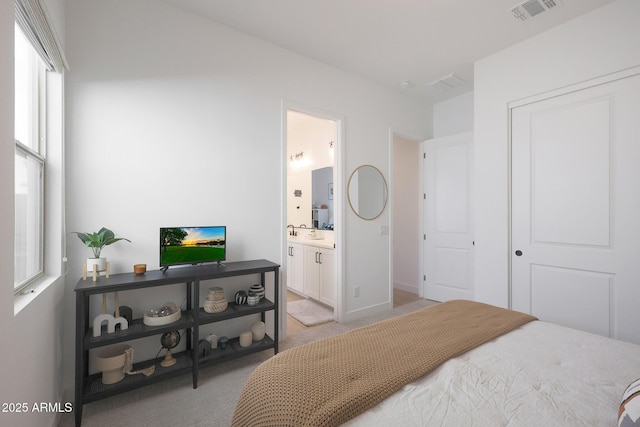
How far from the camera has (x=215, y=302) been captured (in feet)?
7.12

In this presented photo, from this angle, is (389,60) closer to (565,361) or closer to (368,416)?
(565,361)

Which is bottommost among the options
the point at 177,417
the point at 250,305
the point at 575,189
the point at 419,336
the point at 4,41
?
the point at 177,417

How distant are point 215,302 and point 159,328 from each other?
15.6 inches

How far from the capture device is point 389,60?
10.1ft

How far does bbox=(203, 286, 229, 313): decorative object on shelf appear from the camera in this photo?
2160 millimetres

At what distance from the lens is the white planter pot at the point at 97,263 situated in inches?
72.1

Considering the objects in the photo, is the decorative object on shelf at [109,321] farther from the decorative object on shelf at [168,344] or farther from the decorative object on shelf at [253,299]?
the decorative object on shelf at [253,299]

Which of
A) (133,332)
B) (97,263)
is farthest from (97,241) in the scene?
(133,332)

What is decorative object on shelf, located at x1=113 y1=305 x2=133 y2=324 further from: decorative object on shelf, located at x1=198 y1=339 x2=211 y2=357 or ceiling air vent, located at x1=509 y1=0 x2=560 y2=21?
ceiling air vent, located at x1=509 y1=0 x2=560 y2=21

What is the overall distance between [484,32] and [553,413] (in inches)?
116

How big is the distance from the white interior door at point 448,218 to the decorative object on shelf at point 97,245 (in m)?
3.71

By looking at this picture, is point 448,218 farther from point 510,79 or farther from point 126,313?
point 126,313

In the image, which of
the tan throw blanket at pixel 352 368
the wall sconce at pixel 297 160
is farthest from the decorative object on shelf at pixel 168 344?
the wall sconce at pixel 297 160

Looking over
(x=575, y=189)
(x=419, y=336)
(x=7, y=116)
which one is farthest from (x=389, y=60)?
(x=7, y=116)
